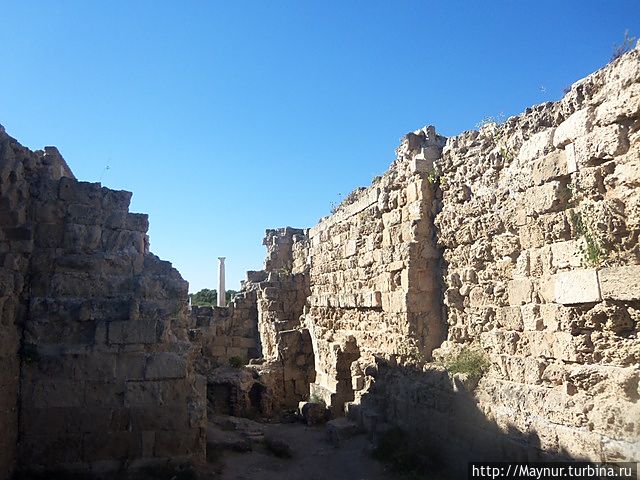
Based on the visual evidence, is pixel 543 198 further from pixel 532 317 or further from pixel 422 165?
pixel 422 165

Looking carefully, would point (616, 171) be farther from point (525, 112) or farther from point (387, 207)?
point (387, 207)

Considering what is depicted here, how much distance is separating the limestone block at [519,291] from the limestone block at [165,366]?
411 cm

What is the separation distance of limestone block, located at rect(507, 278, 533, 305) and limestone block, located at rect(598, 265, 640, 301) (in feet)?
3.52

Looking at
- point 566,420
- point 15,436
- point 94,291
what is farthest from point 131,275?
point 566,420

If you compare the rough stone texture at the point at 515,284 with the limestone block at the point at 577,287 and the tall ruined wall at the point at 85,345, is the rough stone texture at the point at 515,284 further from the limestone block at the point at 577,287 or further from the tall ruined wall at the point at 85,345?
the tall ruined wall at the point at 85,345

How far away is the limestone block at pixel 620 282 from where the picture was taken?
15.8 ft

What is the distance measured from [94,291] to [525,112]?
5931 mm

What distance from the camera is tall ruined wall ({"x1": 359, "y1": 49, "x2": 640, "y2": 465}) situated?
496 cm

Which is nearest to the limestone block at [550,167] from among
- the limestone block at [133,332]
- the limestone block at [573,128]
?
the limestone block at [573,128]

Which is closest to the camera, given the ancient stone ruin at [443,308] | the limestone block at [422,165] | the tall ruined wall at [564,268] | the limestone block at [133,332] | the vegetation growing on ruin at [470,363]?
the tall ruined wall at [564,268]

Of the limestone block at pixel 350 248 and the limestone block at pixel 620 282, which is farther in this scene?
the limestone block at pixel 350 248

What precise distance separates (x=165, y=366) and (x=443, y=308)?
426 cm

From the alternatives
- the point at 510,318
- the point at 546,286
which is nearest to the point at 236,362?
the point at 510,318

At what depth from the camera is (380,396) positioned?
900 centimetres
